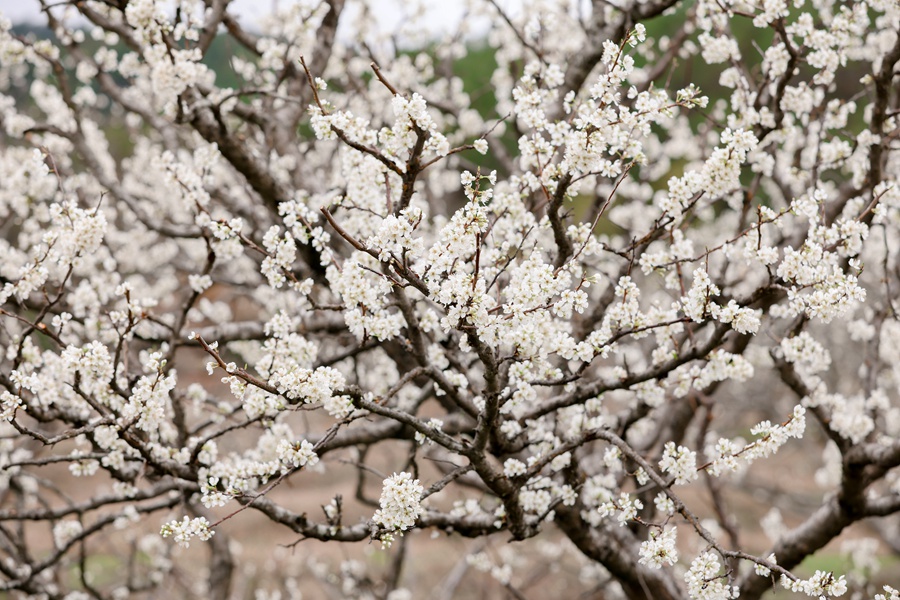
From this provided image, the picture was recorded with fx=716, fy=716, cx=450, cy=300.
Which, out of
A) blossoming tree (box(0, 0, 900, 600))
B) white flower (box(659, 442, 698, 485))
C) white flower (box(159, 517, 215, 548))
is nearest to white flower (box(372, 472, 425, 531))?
blossoming tree (box(0, 0, 900, 600))

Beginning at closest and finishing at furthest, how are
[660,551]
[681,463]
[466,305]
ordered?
[466,305]
[660,551]
[681,463]

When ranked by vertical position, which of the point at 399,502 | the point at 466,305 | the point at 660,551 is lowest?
the point at 660,551

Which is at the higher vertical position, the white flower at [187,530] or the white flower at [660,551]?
the white flower at [187,530]

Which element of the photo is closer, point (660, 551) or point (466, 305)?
point (466, 305)

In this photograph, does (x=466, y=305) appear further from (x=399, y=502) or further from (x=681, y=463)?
(x=681, y=463)

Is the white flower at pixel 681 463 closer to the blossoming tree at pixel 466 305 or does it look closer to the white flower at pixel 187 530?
the blossoming tree at pixel 466 305

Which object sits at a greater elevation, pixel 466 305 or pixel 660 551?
pixel 466 305

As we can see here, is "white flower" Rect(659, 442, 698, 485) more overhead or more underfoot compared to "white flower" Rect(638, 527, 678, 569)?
more overhead

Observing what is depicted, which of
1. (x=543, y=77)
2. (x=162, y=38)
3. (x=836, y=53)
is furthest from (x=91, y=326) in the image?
(x=836, y=53)

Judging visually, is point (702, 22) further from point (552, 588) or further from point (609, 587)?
point (552, 588)

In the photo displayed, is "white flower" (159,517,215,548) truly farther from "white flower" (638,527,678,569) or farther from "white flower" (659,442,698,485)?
"white flower" (659,442,698,485)

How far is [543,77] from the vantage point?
12.2 feet

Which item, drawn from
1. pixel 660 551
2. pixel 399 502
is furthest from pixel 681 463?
pixel 399 502

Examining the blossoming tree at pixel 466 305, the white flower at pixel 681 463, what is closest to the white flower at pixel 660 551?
the blossoming tree at pixel 466 305
